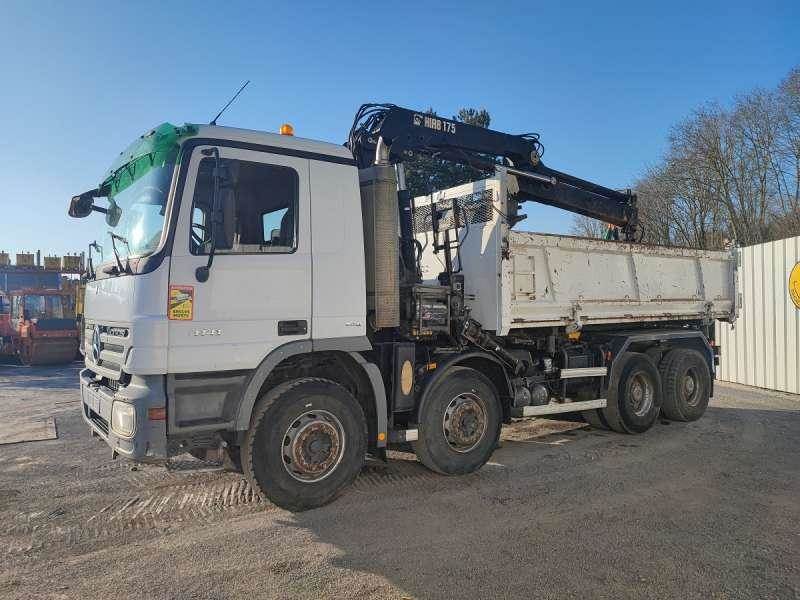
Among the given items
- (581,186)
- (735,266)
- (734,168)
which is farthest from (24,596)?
(734,168)

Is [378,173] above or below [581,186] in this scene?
below

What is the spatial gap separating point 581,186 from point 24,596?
8.09 metres

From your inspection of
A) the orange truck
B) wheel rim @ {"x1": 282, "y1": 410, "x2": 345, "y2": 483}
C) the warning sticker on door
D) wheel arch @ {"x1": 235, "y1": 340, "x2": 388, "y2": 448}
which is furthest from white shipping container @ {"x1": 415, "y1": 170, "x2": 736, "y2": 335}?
the orange truck

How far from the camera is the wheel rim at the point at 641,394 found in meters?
7.87

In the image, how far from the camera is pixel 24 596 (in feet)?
11.3

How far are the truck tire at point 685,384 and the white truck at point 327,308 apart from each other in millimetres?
1183

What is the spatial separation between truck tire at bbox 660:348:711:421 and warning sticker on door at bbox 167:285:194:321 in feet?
22.7

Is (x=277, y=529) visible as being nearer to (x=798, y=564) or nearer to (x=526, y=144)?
(x=798, y=564)

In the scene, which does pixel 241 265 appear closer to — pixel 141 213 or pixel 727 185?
pixel 141 213

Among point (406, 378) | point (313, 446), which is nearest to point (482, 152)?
point (406, 378)

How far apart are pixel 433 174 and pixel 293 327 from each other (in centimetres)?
864

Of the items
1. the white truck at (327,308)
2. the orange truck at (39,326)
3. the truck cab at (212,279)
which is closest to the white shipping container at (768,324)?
the white truck at (327,308)

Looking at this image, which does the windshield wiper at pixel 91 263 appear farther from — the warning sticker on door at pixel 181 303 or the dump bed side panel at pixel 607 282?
the dump bed side panel at pixel 607 282

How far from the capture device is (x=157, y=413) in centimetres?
412
